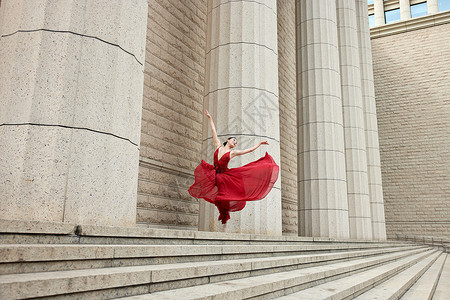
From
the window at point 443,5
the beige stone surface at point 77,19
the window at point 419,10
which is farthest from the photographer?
the window at point 419,10

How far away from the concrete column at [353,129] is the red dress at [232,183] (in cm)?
803

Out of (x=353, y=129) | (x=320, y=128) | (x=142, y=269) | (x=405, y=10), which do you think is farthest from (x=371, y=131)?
(x=142, y=269)

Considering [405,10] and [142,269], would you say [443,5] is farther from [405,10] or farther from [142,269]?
[142,269]

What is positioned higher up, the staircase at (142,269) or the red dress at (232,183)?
the red dress at (232,183)

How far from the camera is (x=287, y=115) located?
15.8 metres

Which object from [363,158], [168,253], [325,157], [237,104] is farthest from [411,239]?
[168,253]

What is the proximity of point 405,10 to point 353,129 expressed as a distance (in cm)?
1372

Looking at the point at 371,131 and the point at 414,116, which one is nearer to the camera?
the point at 371,131

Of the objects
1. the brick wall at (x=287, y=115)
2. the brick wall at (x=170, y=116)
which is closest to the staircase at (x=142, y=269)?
the brick wall at (x=170, y=116)

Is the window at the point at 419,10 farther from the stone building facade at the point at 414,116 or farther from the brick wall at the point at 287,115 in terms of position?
the brick wall at the point at 287,115

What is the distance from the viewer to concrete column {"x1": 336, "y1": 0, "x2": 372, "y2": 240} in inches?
530

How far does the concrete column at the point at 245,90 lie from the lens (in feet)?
22.2

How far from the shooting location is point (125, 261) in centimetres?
259

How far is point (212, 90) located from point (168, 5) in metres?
3.11
